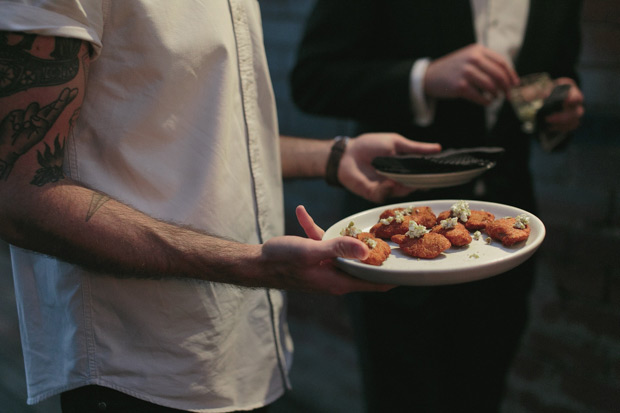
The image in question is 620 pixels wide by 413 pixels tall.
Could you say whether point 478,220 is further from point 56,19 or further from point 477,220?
point 56,19

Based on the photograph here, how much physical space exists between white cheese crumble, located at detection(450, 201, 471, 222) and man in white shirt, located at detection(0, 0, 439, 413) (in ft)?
0.67

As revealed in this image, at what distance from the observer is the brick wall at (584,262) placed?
1.82 meters

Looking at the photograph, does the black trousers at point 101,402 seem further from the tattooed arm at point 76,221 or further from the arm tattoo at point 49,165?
the arm tattoo at point 49,165

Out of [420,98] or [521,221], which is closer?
[521,221]

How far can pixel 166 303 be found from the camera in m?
0.85

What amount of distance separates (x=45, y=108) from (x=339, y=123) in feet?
6.18

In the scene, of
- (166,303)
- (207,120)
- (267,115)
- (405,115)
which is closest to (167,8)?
(207,120)

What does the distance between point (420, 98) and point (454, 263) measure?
2.45 feet

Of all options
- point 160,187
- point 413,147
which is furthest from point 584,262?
point 160,187

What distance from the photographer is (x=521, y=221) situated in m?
0.81

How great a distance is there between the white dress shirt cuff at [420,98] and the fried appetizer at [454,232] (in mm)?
624

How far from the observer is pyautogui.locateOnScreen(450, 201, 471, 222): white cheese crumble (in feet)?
2.77

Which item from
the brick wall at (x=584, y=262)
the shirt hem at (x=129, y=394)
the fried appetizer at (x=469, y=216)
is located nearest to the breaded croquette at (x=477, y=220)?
the fried appetizer at (x=469, y=216)

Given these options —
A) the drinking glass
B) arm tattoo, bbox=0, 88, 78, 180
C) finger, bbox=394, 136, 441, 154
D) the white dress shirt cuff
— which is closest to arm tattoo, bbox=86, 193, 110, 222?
arm tattoo, bbox=0, 88, 78, 180
